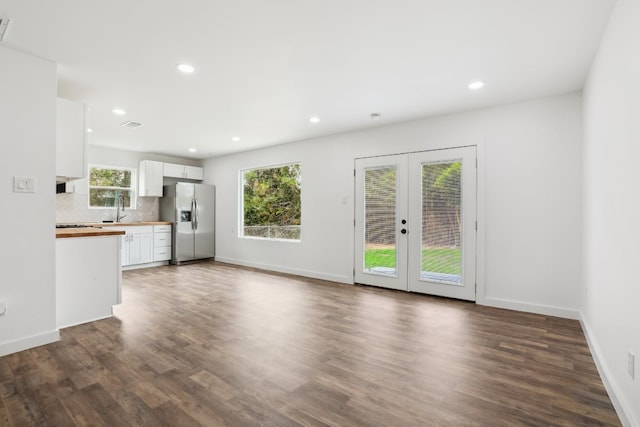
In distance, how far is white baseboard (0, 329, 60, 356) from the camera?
257cm

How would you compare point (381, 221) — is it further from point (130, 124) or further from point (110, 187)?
point (110, 187)

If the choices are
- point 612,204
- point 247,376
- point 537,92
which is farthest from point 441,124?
point 247,376

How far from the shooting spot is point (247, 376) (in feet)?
7.34

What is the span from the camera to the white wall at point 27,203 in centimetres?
260

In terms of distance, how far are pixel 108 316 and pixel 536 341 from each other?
4260mm

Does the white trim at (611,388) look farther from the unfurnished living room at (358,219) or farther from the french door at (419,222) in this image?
the french door at (419,222)

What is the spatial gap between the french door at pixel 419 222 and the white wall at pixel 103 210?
4.96 meters

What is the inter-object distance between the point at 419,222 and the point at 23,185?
4262 mm

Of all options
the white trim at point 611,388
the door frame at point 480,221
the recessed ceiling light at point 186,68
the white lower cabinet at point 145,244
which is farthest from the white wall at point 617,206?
the white lower cabinet at point 145,244

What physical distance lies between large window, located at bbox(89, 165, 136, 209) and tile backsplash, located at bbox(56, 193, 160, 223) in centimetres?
12

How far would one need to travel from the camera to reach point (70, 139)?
3254 mm

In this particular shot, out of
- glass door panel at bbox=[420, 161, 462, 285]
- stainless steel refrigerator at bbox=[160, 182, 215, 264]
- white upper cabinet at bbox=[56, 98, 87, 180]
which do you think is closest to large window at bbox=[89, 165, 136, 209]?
stainless steel refrigerator at bbox=[160, 182, 215, 264]

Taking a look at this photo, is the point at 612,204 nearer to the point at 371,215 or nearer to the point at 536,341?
the point at 536,341

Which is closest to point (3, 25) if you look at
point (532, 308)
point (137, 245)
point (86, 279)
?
point (86, 279)
